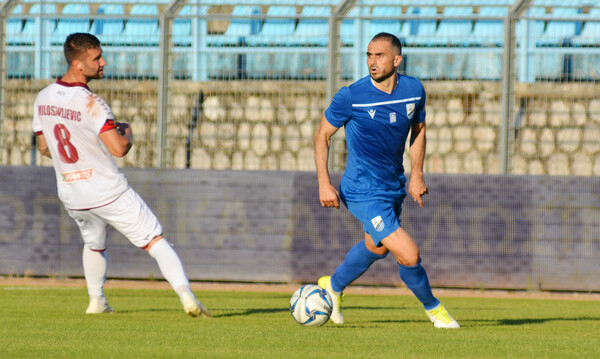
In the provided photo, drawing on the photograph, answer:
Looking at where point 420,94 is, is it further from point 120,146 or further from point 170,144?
point 170,144

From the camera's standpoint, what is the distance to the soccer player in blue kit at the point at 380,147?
6.64 m

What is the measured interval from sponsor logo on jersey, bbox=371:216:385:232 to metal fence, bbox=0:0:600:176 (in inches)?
181

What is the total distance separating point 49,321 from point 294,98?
5.15 meters

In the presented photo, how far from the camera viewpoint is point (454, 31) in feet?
36.0

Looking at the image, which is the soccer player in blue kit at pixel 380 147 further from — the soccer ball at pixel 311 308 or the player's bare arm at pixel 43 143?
the player's bare arm at pixel 43 143

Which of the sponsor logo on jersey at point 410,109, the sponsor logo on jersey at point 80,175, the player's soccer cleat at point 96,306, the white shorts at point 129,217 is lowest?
the player's soccer cleat at point 96,306

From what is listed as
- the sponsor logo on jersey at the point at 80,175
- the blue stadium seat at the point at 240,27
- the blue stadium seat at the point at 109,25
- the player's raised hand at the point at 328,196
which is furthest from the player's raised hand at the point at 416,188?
the blue stadium seat at the point at 109,25

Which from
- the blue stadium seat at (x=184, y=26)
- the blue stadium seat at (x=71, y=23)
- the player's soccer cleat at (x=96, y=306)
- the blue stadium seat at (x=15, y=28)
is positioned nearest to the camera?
the player's soccer cleat at (x=96, y=306)

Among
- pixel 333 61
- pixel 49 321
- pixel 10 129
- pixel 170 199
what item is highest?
pixel 333 61

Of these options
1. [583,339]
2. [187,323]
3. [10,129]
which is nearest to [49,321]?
[187,323]

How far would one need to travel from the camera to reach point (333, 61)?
1131 cm

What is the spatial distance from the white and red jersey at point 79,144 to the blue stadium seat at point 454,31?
516 centimetres

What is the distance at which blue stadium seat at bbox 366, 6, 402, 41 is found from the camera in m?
11.1

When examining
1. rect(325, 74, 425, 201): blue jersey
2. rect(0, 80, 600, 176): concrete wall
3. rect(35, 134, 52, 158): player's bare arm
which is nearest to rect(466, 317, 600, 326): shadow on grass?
rect(325, 74, 425, 201): blue jersey
